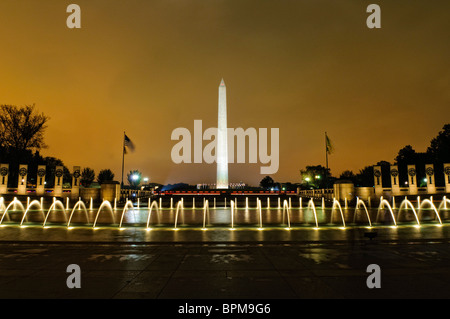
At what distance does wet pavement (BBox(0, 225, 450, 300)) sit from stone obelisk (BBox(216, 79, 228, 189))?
48.4m

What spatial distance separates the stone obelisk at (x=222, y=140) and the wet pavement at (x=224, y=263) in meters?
48.4

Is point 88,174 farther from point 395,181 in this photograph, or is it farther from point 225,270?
point 225,270

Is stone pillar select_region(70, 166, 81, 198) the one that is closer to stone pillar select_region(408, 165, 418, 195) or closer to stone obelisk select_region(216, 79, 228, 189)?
stone obelisk select_region(216, 79, 228, 189)

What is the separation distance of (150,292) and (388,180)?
283ft

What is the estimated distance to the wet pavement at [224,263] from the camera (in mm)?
5168

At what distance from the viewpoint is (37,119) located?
47.2 metres

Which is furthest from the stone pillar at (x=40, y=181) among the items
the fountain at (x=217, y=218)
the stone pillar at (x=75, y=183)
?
the fountain at (x=217, y=218)

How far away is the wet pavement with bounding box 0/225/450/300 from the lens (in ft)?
17.0

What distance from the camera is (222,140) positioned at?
60.1 m

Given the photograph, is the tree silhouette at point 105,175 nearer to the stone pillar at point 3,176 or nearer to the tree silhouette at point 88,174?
the tree silhouette at point 88,174

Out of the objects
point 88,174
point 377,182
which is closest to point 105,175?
point 88,174

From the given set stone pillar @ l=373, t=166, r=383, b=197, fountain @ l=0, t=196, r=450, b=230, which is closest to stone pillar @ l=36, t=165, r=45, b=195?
fountain @ l=0, t=196, r=450, b=230
